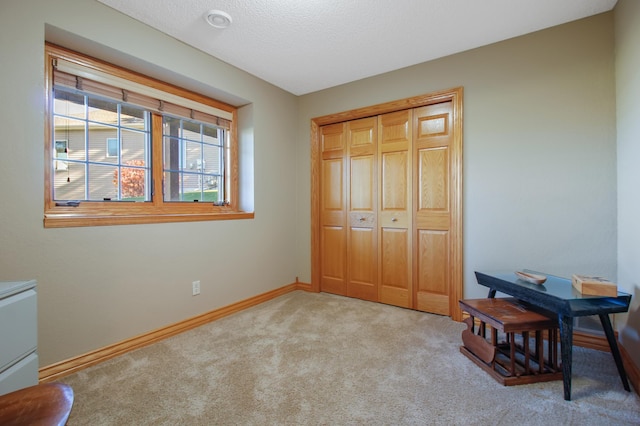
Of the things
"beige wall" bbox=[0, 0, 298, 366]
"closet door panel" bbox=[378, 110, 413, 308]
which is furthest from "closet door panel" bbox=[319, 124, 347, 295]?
"beige wall" bbox=[0, 0, 298, 366]

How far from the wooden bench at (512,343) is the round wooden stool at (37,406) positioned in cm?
193

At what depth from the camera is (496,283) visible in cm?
208

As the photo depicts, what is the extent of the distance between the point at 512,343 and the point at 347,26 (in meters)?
2.42

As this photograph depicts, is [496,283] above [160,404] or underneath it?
above

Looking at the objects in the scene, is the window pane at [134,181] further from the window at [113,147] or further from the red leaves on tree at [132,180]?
the window at [113,147]

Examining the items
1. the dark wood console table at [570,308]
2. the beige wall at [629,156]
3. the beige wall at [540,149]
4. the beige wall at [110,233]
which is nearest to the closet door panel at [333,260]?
the beige wall at [110,233]

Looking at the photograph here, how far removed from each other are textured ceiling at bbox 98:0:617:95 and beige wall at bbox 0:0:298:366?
23cm

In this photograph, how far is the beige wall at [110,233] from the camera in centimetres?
167

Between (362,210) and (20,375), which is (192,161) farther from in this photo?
(20,375)

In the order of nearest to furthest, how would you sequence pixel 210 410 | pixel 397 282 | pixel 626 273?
pixel 210 410 < pixel 626 273 < pixel 397 282

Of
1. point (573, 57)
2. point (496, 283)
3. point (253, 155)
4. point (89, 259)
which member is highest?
point (573, 57)

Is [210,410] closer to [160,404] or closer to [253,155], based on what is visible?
[160,404]

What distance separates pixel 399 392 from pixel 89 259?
213 centimetres

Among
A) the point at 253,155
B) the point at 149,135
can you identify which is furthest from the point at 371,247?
the point at 149,135
